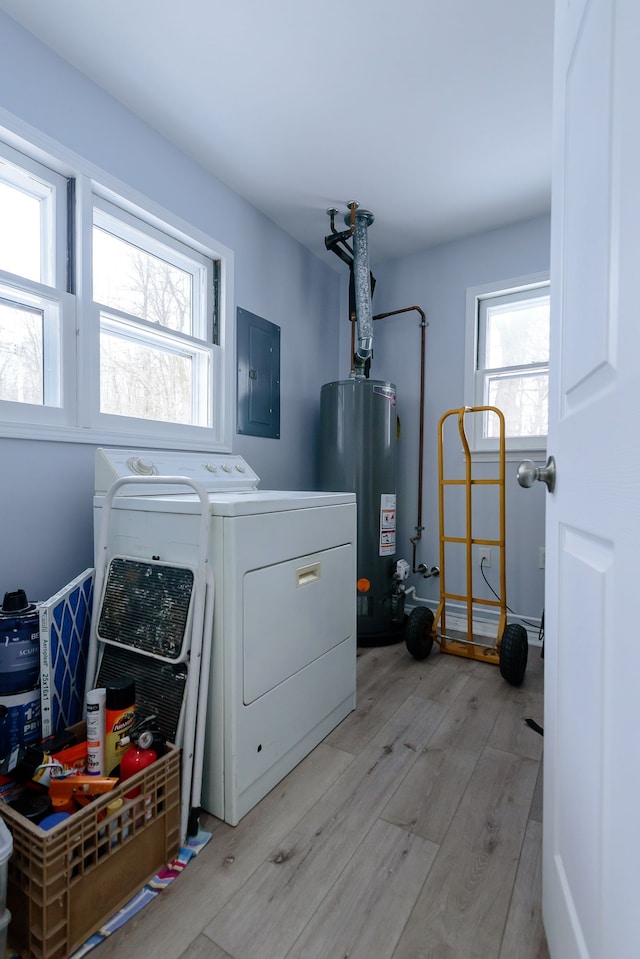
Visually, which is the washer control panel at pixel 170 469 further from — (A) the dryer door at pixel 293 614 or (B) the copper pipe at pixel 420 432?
(B) the copper pipe at pixel 420 432

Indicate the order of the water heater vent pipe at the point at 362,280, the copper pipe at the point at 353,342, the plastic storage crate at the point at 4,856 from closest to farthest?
the plastic storage crate at the point at 4,856, the water heater vent pipe at the point at 362,280, the copper pipe at the point at 353,342

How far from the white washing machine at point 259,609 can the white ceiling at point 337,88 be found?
141 centimetres

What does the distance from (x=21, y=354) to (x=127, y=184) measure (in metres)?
0.83

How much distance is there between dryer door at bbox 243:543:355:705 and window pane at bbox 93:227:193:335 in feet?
4.32

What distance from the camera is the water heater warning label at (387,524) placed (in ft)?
8.40

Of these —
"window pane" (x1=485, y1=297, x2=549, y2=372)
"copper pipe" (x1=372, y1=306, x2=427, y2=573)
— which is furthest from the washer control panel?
"window pane" (x1=485, y1=297, x2=549, y2=372)

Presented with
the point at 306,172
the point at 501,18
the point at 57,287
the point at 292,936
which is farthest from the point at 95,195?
the point at 292,936

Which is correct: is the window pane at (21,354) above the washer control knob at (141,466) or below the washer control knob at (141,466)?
above

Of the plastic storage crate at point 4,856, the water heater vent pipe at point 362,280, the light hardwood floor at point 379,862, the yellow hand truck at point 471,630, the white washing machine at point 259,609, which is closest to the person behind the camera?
the plastic storage crate at point 4,856

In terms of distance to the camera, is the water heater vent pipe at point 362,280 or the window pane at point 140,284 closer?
the window pane at point 140,284

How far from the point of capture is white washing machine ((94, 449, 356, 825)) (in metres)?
1.22

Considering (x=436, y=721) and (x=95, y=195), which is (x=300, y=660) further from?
(x=95, y=195)

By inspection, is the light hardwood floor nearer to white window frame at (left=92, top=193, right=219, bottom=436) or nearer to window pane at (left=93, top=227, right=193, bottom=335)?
white window frame at (left=92, top=193, right=219, bottom=436)

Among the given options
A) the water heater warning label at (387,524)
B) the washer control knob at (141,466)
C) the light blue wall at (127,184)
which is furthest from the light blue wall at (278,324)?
the water heater warning label at (387,524)
